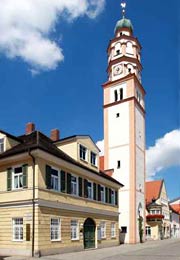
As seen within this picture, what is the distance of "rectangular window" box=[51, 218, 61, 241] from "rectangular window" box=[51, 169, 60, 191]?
211 centimetres

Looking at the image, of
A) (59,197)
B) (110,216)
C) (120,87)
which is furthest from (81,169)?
(120,87)

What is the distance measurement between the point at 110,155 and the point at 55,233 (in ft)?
81.2

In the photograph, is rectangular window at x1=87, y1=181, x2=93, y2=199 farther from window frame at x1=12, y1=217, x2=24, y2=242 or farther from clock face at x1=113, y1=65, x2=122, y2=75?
clock face at x1=113, y1=65, x2=122, y2=75

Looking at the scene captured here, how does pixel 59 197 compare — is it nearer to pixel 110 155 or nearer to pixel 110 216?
pixel 110 216

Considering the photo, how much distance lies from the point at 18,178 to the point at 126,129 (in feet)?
84.0

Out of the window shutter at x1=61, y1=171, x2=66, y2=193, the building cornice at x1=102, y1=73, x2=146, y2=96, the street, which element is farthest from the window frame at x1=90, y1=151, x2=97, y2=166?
the building cornice at x1=102, y1=73, x2=146, y2=96

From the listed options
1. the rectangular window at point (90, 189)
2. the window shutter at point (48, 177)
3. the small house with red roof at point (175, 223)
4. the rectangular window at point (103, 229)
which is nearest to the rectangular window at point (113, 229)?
the rectangular window at point (103, 229)

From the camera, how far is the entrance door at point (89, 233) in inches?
1163

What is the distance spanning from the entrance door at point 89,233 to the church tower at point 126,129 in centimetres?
1539

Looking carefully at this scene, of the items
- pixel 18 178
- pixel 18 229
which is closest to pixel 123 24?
pixel 18 178

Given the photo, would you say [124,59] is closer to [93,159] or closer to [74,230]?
[93,159]

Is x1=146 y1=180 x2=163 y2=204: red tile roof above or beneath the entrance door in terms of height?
above

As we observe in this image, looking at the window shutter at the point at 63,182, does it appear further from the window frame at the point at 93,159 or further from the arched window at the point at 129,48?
the arched window at the point at 129,48

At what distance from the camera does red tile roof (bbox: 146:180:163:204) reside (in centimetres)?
6575
